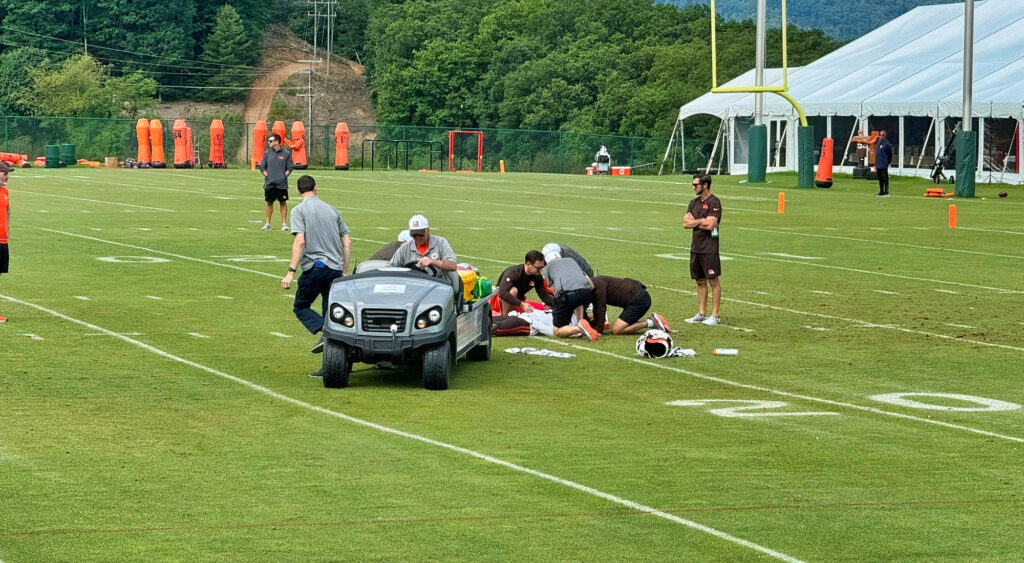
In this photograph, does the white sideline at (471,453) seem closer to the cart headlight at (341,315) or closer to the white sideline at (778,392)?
the cart headlight at (341,315)

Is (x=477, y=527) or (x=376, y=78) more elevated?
(x=376, y=78)

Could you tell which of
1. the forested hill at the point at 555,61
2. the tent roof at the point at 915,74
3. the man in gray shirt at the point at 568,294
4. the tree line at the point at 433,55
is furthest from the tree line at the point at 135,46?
the man in gray shirt at the point at 568,294

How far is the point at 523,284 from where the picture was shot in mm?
19484

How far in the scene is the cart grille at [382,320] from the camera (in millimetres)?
14539

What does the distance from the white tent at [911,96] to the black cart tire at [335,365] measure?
4475cm

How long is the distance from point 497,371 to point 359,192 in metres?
35.6

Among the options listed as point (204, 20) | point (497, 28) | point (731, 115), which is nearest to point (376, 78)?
point (497, 28)

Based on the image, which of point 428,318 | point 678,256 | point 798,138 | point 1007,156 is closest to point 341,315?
point 428,318

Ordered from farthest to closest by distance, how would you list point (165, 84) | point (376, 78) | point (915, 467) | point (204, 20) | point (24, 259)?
point (204, 20), point (165, 84), point (376, 78), point (24, 259), point (915, 467)

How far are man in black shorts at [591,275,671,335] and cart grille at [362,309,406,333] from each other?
4.85m

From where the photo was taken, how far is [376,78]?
136 metres

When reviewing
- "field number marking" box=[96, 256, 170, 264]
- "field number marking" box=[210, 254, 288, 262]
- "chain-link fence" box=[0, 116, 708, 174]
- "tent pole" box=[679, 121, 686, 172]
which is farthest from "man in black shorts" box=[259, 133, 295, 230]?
"chain-link fence" box=[0, 116, 708, 174]

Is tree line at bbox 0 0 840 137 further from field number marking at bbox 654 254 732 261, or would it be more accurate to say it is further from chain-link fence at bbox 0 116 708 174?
field number marking at bbox 654 254 732 261

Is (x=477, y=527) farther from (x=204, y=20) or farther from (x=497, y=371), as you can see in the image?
(x=204, y=20)
